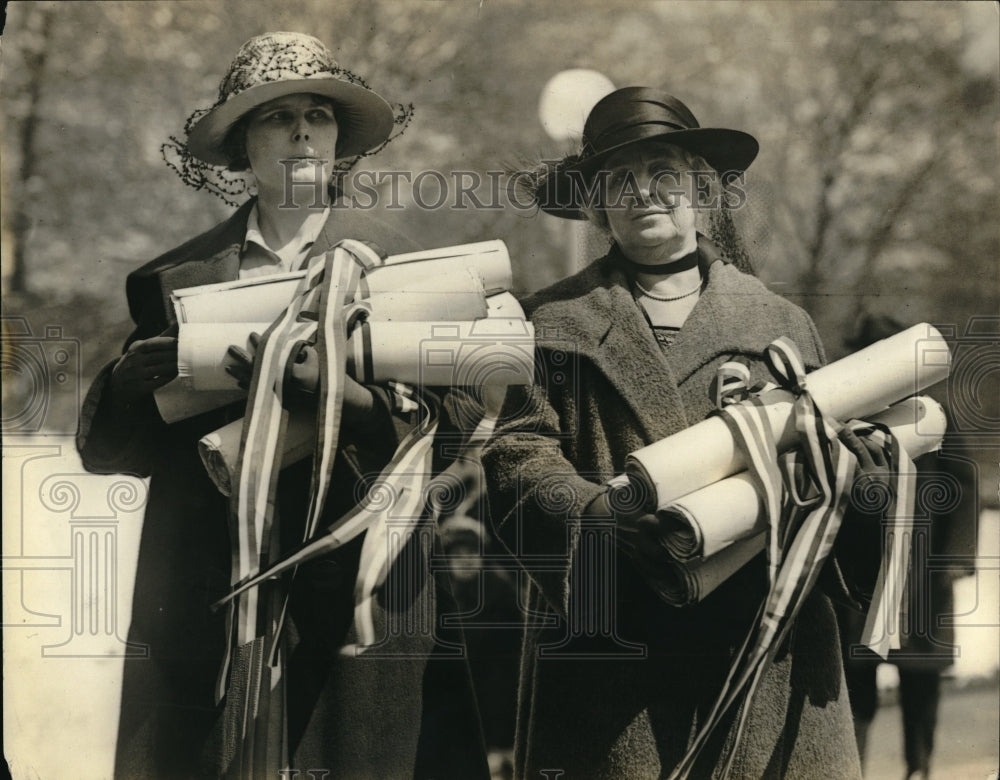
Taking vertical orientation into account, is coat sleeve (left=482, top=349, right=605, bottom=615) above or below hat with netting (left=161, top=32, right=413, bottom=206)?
below

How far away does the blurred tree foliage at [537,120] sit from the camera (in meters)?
3.43

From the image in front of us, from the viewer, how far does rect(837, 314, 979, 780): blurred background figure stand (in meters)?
3.44

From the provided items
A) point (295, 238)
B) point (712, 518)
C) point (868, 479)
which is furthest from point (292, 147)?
point (868, 479)

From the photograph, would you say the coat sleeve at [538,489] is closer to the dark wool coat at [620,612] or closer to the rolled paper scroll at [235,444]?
the dark wool coat at [620,612]

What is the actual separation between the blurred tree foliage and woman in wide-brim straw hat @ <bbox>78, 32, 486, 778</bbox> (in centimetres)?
10

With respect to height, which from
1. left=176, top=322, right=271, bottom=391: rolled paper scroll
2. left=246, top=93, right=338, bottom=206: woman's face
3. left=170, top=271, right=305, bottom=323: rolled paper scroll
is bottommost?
left=176, top=322, right=271, bottom=391: rolled paper scroll

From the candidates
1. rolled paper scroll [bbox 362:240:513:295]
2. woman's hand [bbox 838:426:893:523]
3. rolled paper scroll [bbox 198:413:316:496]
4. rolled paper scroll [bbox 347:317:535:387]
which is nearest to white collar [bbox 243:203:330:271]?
rolled paper scroll [bbox 362:240:513:295]

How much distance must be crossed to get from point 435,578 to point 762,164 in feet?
4.62

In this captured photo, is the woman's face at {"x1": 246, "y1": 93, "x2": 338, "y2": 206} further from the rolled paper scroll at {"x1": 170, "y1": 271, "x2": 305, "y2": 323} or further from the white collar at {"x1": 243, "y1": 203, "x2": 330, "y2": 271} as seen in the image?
the rolled paper scroll at {"x1": 170, "y1": 271, "x2": 305, "y2": 323}

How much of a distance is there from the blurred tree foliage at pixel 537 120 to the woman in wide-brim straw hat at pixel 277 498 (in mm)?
95

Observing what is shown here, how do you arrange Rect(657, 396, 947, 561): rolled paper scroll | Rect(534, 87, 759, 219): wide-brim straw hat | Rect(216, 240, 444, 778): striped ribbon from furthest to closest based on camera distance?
1. Rect(534, 87, 759, 219): wide-brim straw hat
2. Rect(216, 240, 444, 778): striped ribbon
3. Rect(657, 396, 947, 561): rolled paper scroll

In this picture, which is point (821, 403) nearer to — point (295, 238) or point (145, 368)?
point (295, 238)

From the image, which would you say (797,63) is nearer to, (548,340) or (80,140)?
(548,340)

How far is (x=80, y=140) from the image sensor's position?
135 inches
